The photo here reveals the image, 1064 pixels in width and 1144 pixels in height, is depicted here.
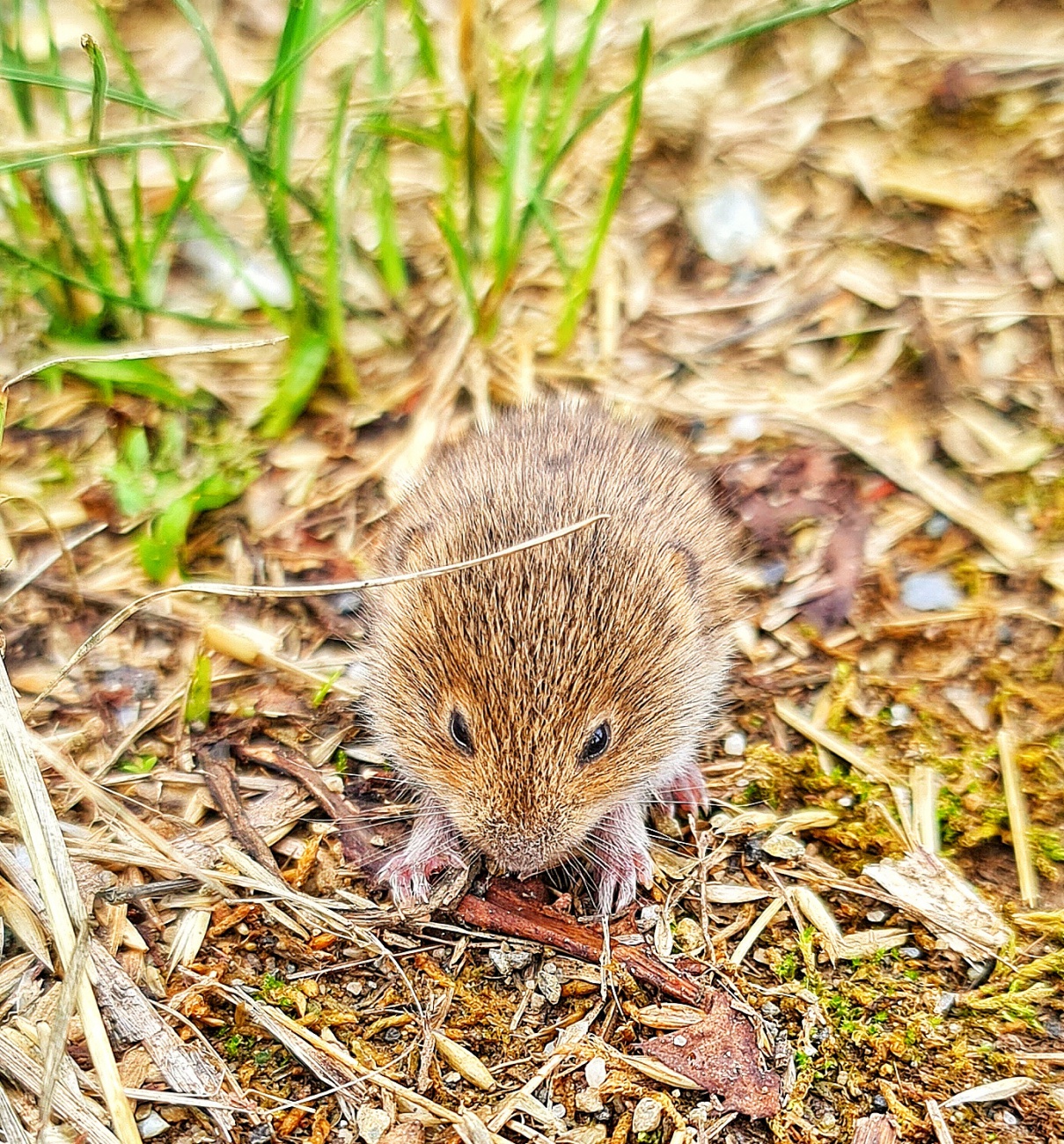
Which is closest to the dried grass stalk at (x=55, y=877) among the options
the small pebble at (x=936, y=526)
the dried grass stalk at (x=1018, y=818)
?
the dried grass stalk at (x=1018, y=818)

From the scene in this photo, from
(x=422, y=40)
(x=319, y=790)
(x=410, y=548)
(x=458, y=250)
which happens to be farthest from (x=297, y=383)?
(x=319, y=790)

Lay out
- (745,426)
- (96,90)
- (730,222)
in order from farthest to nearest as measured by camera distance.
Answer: (730,222) < (745,426) < (96,90)

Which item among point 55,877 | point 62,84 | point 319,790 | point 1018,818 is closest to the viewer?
point 55,877

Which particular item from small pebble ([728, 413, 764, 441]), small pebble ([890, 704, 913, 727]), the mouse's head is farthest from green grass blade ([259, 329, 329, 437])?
small pebble ([890, 704, 913, 727])

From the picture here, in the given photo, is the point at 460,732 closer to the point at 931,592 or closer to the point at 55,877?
the point at 55,877

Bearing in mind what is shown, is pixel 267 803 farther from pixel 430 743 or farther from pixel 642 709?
pixel 642 709

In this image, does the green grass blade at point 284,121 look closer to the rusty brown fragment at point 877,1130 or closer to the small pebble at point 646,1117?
the small pebble at point 646,1117

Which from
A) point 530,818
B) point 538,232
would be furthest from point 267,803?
point 538,232
